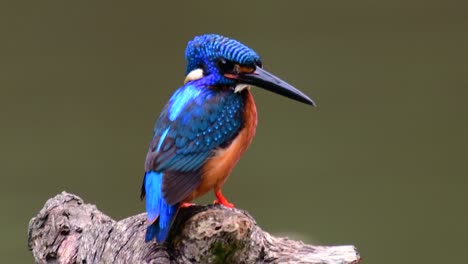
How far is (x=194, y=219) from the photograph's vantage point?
149cm

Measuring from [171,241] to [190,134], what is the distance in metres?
0.22

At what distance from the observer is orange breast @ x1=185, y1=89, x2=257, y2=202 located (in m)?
1.55

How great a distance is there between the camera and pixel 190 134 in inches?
60.6

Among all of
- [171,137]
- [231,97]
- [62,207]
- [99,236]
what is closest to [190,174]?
[171,137]

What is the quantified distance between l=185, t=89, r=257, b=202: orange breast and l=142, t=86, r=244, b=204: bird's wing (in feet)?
0.05

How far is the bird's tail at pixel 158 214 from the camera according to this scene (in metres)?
1.46

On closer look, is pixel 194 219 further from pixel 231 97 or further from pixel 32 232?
pixel 32 232

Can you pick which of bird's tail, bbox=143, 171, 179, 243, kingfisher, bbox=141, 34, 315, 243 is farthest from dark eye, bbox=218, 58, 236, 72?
bird's tail, bbox=143, 171, 179, 243

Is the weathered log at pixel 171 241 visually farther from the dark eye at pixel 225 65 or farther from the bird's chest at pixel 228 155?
the dark eye at pixel 225 65

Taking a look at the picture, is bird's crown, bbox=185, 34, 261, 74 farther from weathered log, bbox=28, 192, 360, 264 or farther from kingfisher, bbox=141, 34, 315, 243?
weathered log, bbox=28, 192, 360, 264

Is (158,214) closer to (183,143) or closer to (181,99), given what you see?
(183,143)

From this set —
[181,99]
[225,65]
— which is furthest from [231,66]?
[181,99]

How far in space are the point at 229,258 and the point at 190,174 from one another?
0.18 m

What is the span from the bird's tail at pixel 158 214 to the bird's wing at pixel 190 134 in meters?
0.02
